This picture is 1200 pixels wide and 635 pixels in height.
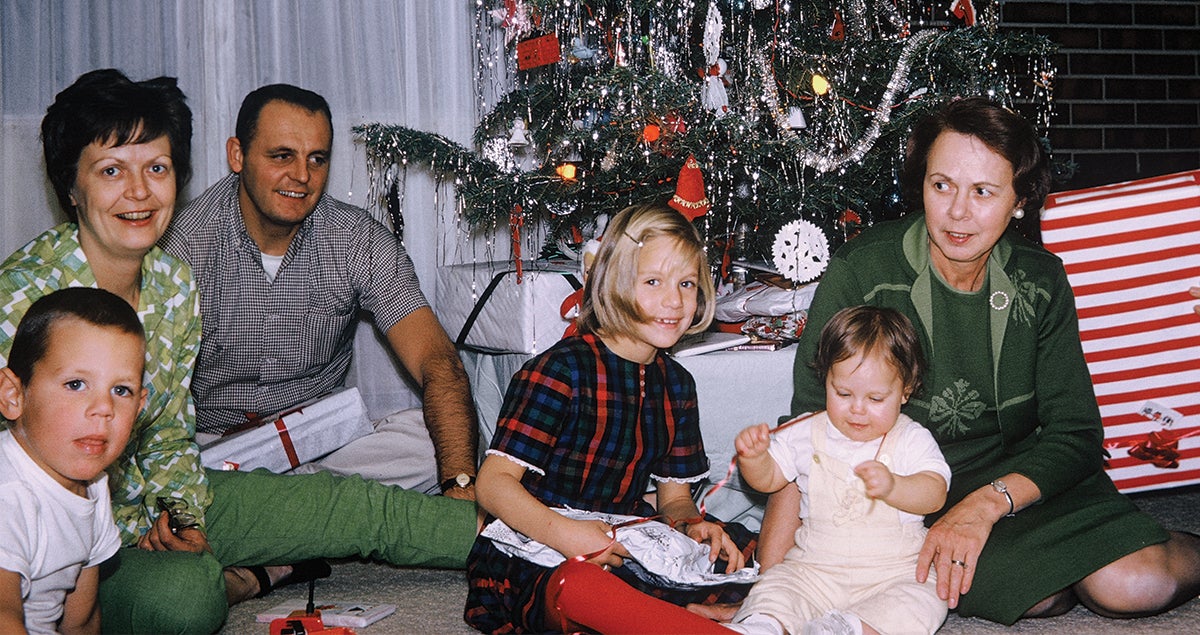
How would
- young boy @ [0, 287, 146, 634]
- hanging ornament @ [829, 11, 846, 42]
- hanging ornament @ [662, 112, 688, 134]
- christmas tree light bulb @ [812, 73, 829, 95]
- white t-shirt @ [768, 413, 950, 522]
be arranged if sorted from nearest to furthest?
young boy @ [0, 287, 146, 634], white t-shirt @ [768, 413, 950, 522], hanging ornament @ [662, 112, 688, 134], christmas tree light bulb @ [812, 73, 829, 95], hanging ornament @ [829, 11, 846, 42]

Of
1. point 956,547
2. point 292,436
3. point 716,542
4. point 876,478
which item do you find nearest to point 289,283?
point 292,436

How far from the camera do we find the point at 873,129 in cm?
261

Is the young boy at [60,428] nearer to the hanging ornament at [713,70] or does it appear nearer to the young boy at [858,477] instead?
the young boy at [858,477]

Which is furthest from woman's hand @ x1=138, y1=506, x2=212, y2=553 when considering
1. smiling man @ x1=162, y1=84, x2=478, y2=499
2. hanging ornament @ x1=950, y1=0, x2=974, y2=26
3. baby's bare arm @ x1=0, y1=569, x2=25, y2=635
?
hanging ornament @ x1=950, y1=0, x2=974, y2=26

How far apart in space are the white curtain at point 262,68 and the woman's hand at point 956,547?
195 centimetres

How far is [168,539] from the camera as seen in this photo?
1.85m

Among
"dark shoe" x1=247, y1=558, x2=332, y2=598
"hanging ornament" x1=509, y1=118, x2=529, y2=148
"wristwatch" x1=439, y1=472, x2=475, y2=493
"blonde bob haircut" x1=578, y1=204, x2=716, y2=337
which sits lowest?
"dark shoe" x1=247, y1=558, x2=332, y2=598

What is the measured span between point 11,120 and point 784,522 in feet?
8.02

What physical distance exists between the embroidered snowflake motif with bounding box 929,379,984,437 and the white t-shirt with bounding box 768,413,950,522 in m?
0.06

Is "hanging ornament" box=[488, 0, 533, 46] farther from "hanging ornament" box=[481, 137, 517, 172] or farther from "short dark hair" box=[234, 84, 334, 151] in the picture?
"short dark hair" box=[234, 84, 334, 151]

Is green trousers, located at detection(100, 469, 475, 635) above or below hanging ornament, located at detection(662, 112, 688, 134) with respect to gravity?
below

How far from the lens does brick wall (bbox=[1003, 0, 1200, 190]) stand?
3650 mm

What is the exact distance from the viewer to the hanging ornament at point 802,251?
2432mm

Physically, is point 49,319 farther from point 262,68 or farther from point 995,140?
point 262,68
